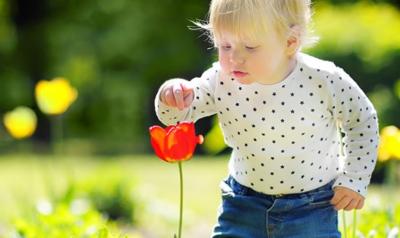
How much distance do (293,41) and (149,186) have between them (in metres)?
5.55

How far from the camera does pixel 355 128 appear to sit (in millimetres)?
3248

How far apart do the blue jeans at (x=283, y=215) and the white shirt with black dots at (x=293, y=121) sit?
0.10 feet

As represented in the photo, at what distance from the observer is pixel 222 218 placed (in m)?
3.38

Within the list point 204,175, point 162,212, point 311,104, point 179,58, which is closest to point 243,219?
point 311,104

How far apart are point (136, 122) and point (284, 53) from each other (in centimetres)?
1578

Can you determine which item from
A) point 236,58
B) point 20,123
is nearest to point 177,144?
point 236,58

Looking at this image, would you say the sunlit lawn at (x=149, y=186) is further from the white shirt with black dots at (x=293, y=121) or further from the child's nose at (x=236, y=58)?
the child's nose at (x=236, y=58)

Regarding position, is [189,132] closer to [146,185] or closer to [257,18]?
[257,18]

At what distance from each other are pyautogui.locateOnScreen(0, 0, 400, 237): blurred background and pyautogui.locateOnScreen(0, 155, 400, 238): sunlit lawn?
15mm

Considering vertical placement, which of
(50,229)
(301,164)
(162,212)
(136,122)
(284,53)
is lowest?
(136,122)

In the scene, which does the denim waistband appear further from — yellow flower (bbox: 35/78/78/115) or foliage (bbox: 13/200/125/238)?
yellow flower (bbox: 35/78/78/115)

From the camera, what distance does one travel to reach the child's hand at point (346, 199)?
128 inches

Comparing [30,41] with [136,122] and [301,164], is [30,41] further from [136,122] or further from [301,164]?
[301,164]

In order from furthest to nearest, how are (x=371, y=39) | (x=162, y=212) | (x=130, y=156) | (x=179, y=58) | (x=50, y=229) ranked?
(x=179, y=58), (x=130, y=156), (x=371, y=39), (x=162, y=212), (x=50, y=229)
